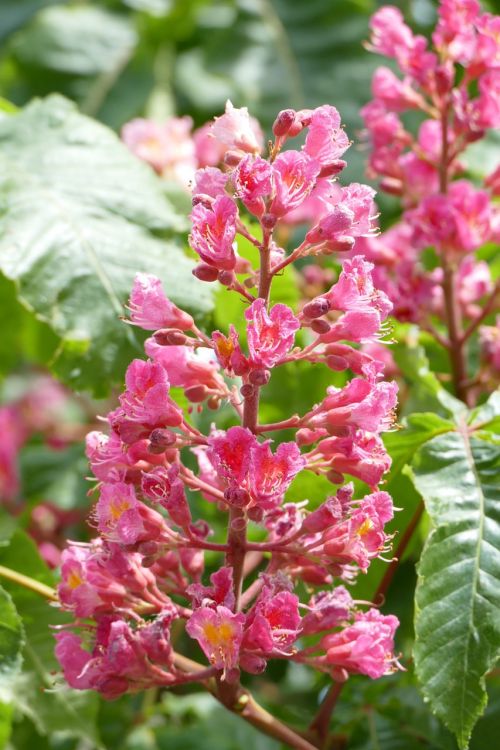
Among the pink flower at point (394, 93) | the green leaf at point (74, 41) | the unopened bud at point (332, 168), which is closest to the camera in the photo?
the unopened bud at point (332, 168)

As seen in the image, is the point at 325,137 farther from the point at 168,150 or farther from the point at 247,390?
the point at 168,150

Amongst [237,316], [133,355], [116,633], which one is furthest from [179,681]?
[237,316]

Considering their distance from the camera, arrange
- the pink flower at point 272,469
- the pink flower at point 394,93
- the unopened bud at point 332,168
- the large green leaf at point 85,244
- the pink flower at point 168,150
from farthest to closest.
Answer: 1. the pink flower at point 168,150
2. the pink flower at point 394,93
3. the large green leaf at point 85,244
4. the unopened bud at point 332,168
5. the pink flower at point 272,469

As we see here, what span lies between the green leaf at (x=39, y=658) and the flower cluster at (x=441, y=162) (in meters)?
0.69

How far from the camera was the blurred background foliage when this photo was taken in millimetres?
1536

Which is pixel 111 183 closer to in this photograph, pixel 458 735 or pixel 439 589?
pixel 439 589

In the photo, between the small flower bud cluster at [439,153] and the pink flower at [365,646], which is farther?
the small flower bud cluster at [439,153]

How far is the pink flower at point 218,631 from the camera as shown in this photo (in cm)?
107

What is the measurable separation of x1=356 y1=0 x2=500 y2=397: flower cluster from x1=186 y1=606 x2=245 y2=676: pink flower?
78cm

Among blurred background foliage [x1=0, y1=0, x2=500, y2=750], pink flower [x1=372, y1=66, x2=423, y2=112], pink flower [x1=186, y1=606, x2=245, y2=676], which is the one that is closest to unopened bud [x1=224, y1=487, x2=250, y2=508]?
pink flower [x1=186, y1=606, x2=245, y2=676]

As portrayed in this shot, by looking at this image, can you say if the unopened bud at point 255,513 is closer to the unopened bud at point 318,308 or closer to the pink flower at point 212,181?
the unopened bud at point 318,308

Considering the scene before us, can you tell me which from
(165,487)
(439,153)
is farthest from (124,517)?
(439,153)

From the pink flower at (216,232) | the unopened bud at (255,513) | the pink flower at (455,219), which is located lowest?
the pink flower at (455,219)

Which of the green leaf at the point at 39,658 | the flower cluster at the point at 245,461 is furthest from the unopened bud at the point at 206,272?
the green leaf at the point at 39,658
